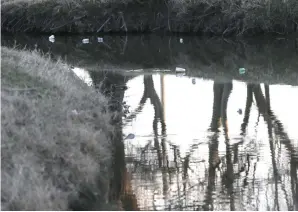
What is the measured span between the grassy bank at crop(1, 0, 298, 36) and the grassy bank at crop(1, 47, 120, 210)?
22.3 metres

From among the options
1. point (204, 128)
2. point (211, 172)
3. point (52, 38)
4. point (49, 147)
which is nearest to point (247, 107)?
point (204, 128)

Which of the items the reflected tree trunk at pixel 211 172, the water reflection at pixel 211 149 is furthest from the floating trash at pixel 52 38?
the reflected tree trunk at pixel 211 172

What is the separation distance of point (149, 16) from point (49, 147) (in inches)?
1137

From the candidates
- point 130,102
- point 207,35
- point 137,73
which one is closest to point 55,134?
point 130,102

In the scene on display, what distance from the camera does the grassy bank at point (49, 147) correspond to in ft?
22.2

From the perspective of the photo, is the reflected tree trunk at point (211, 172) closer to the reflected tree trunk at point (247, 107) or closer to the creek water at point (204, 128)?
the creek water at point (204, 128)

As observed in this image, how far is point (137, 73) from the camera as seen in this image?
67.9 feet

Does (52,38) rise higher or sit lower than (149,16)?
lower

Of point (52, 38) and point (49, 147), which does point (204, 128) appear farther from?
point (52, 38)

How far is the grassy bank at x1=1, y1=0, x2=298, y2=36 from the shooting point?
3158 centimetres

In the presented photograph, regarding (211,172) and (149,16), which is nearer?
(211,172)

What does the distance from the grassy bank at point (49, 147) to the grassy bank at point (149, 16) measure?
2225cm

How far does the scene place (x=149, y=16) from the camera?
36.0 m

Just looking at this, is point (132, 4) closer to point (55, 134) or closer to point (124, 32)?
point (124, 32)
